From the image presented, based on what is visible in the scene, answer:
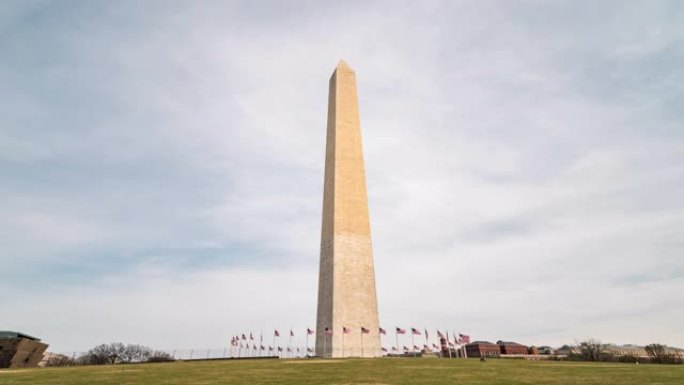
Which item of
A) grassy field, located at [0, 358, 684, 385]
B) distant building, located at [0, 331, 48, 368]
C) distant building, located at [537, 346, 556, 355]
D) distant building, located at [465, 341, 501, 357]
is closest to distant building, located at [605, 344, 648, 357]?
distant building, located at [537, 346, 556, 355]

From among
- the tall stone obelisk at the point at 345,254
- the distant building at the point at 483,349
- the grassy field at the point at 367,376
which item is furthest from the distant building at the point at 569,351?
the grassy field at the point at 367,376

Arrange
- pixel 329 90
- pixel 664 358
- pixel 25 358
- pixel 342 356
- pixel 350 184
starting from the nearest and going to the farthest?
pixel 342 356 < pixel 350 184 < pixel 329 90 < pixel 25 358 < pixel 664 358

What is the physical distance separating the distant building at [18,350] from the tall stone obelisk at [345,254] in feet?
143

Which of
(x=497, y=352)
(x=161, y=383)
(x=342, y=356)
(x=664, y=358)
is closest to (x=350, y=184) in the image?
(x=342, y=356)

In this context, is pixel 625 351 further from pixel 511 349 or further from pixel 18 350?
pixel 18 350

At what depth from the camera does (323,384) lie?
14547 mm

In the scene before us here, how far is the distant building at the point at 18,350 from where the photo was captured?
2224 inches

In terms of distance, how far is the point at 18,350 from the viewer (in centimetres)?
5788

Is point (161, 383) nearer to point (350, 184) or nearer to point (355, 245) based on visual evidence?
point (355, 245)

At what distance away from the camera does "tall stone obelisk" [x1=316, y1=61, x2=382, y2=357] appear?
129ft

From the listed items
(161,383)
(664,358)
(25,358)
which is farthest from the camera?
(664,358)

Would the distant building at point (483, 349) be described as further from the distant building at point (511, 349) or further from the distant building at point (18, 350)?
the distant building at point (18, 350)

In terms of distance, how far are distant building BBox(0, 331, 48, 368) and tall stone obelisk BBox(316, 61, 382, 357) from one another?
43.6 metres

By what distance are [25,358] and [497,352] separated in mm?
122212
